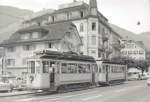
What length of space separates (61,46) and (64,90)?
2205 centimetres

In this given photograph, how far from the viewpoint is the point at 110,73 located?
115 feet

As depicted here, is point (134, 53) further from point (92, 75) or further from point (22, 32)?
point (92, 75)

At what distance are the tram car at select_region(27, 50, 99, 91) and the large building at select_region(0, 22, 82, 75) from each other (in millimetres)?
19237

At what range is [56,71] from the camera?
22.4 metres

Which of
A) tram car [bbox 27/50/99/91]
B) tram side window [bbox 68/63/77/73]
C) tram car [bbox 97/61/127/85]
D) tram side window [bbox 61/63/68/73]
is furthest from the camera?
tram car [bbox 97/61/127/85]

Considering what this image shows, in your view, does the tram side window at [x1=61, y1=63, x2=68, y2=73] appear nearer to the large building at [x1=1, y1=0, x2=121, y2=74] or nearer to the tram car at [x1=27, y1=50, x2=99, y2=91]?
the tram car at [x1=27, y1=50, x2=99, y2=91]

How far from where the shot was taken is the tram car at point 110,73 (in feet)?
108

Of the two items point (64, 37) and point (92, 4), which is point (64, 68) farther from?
point (92, 4)

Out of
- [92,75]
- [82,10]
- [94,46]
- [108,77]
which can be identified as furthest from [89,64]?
[82,10]

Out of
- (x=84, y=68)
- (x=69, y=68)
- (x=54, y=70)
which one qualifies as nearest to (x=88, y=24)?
(x=84, y=68)

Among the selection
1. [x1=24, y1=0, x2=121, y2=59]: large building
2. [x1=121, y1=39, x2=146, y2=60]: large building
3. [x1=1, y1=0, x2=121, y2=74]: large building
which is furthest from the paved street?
[x1=121, y1=39, x2=146, y2=60]: large building

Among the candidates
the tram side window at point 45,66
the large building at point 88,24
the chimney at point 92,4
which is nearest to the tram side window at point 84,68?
A: the tram side window at point 45,66

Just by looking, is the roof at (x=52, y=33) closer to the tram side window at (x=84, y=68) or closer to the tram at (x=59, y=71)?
the tram at (x=59, y=71)

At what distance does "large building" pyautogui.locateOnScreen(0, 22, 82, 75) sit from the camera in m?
46.1
